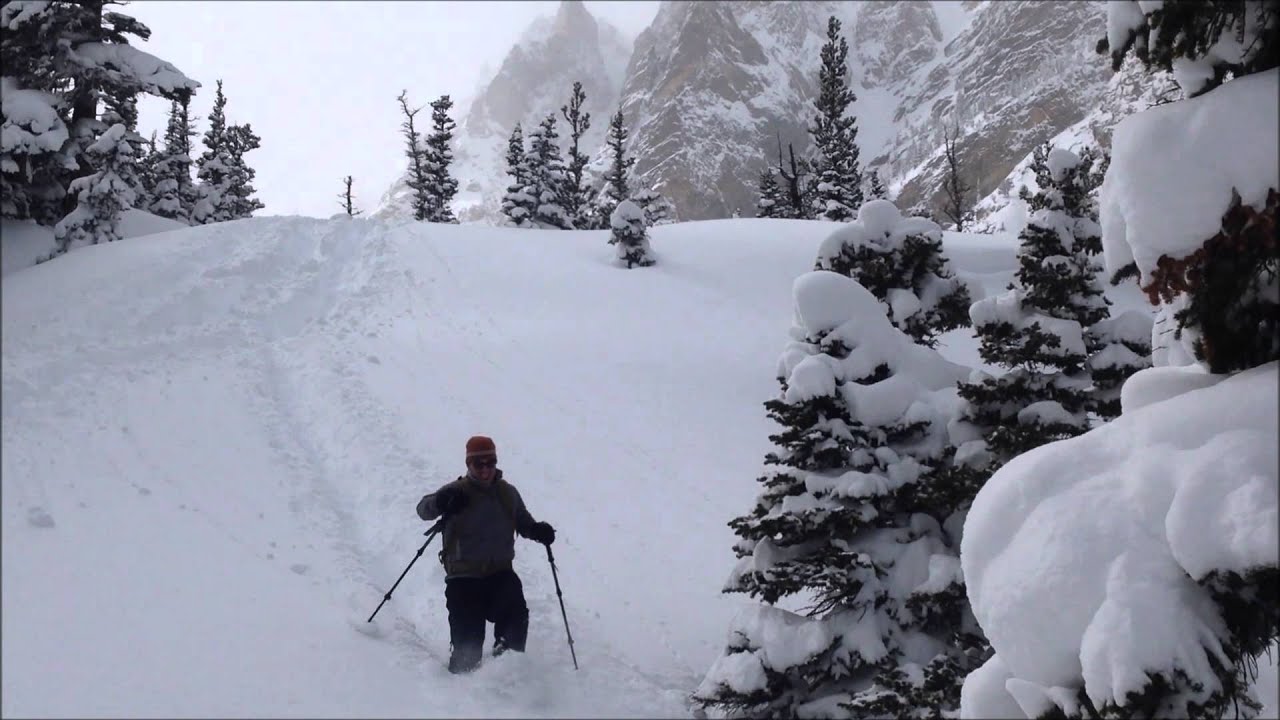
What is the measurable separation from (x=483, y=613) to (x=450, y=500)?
976 millimetres

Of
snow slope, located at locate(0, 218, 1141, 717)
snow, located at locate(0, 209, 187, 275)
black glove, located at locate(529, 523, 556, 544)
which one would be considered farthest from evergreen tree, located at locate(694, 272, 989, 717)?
snow, located at locate(0, 209, 187, 275)

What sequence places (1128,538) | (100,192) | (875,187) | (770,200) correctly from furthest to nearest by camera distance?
(770,200) < (875,187) < (100,192) < (1128,538)

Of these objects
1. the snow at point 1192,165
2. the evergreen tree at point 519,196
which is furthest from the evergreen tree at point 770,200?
the snow at point 1192,165

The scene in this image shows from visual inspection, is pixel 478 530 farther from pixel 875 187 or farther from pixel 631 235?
pixel 875 187

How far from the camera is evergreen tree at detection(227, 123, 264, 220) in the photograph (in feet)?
151

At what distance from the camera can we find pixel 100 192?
18688 mm

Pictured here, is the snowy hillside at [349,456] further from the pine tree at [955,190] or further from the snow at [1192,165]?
the pine tree at [955,190]

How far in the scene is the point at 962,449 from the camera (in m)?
7.49

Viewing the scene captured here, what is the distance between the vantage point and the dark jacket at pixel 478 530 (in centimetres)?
670

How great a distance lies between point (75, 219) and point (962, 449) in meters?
19.7

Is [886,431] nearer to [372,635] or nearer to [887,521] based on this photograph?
[887,521]

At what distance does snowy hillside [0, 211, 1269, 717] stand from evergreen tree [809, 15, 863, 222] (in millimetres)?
14283

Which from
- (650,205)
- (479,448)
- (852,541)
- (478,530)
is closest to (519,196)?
(650,205)

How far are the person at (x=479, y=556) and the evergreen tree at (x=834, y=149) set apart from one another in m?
33.3
